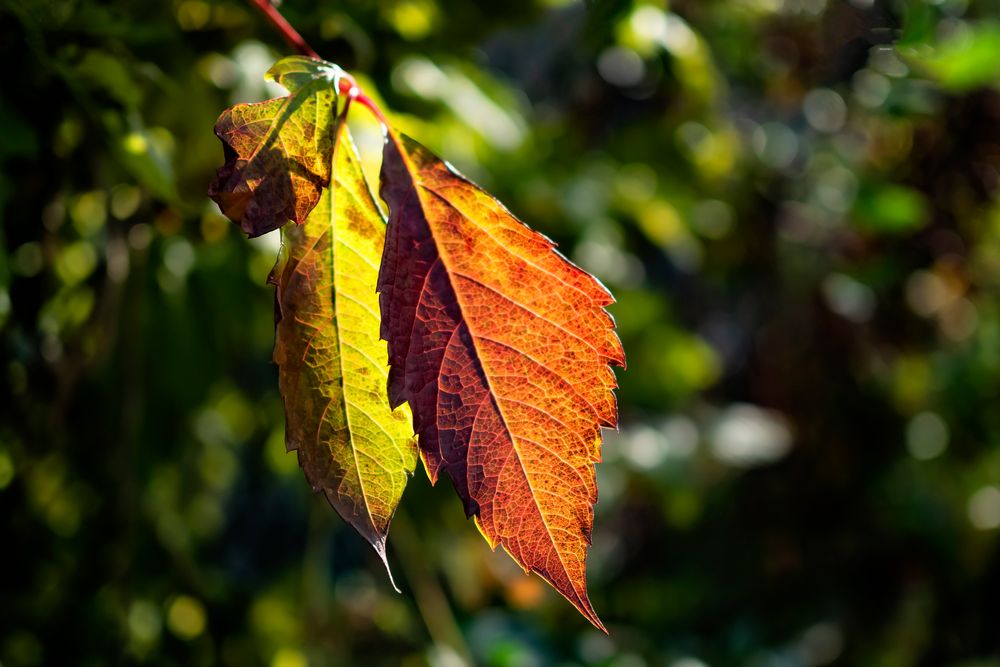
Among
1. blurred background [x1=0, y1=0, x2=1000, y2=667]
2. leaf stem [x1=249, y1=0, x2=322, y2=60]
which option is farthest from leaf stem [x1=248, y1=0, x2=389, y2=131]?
blurred background [x1=0, y1=0, x2=1000, y2=667]

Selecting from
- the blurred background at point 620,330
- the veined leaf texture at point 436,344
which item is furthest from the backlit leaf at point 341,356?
the blurred background at point 620,330

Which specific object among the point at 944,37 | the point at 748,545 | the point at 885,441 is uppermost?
the point at 944,37

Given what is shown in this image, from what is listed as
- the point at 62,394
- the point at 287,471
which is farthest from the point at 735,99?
the point at 62,394

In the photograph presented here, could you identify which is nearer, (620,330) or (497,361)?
(497,361)

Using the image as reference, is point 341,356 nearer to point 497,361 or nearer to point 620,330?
point 497,361

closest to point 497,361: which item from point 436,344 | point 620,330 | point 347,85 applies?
point 436,344

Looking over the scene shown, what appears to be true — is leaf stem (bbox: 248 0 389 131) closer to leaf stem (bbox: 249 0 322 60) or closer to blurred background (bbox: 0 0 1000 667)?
leaf stem (bbox: 249 0 322 60)

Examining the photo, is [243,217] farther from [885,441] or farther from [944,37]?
[885,441]
